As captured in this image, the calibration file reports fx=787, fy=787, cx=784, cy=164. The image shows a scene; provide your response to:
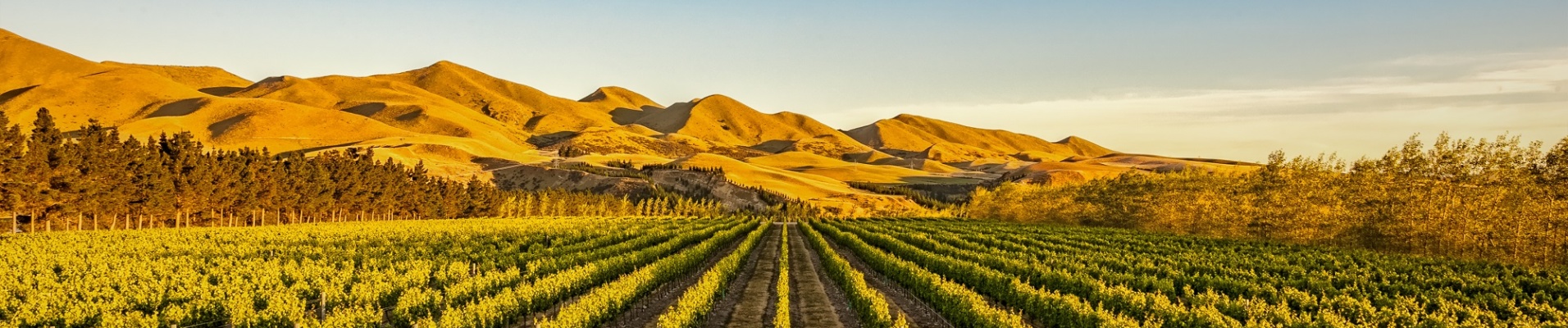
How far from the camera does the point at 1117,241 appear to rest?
59656 millimetres

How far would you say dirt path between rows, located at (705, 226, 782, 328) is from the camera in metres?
29.8

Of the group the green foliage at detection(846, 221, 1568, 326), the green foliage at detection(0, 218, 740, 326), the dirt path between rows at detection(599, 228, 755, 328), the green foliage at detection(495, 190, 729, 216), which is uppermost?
the green foliage at detection(846, 221, 1568, 326)

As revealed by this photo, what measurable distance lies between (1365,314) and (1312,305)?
2.59 meters

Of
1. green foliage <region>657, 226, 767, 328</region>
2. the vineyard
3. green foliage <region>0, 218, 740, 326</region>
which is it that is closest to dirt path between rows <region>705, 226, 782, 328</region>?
the vineyard

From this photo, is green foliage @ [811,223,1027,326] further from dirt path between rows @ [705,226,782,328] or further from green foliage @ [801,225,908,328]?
dirt path between rows @ [705,226,782,328]

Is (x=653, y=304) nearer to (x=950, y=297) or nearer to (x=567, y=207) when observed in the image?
(x=950, y=297)

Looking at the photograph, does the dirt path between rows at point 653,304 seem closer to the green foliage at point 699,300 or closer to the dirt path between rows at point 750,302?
the green foliage at point 699,300

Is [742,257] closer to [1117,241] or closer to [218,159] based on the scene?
[1117,241]

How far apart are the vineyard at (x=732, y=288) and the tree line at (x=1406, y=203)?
6.05m

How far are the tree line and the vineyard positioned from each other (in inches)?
238

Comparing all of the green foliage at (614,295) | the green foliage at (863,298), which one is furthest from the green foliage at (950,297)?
the green foliage at (614,295)

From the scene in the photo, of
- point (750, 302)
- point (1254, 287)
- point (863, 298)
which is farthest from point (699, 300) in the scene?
point (1254, 287)

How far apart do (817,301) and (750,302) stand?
305 centimetres

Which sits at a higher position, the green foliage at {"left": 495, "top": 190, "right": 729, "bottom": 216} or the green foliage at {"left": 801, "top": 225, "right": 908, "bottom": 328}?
the green foliage at {"left": 801, "top": 225, "right": 908, "bottom": 328}
